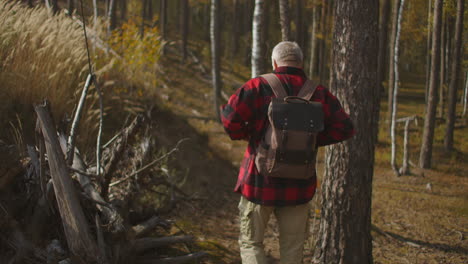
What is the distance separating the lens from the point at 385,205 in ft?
24.2

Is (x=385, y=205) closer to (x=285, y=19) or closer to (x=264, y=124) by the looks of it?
(x=285, y=19)

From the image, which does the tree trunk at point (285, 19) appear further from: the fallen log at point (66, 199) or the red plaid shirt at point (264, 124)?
the fallen log at point (66, 199)

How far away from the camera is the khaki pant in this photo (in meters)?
2.87

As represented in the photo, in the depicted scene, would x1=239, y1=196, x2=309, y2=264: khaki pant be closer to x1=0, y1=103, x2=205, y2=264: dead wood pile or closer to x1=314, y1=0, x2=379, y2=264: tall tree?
x1=0, y1=103, x2=205, y2=264: dead wood pile

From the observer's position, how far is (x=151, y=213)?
14.1ft

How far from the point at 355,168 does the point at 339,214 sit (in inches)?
19.5

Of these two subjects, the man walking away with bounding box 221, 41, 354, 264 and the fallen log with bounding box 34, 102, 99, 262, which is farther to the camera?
the fallen log with bounding box 34, 102, 99, 262

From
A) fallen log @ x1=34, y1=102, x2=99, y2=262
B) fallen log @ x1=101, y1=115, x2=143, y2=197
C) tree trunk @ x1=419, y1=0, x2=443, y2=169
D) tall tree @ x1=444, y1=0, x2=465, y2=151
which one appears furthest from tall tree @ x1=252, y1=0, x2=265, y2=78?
tall tree @ x1=444, y1=0, x2=465, y2=151

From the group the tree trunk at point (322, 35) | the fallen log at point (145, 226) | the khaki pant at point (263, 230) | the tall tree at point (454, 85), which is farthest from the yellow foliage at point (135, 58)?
the tree trunk at point (322, 35)

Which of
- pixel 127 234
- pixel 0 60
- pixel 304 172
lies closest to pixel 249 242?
pixel 304 172

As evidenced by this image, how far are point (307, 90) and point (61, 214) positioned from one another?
2.10m

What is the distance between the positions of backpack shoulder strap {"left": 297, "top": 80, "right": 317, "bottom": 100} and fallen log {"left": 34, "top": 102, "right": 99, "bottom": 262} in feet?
6.32

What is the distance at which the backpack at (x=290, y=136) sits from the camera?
2.62 m

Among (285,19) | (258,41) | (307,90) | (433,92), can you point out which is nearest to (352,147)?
(307,90)
